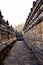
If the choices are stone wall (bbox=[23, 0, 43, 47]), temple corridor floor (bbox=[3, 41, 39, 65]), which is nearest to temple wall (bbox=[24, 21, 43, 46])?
stone wall (bbox=[23, 0, 43, 47])

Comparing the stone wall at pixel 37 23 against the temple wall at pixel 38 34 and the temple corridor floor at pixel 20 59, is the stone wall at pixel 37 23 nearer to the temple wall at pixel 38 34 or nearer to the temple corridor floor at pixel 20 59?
the temple wall at pixel 38 34

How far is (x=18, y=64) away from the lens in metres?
4.24

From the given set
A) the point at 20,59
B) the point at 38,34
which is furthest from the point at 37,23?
the point at 20,59

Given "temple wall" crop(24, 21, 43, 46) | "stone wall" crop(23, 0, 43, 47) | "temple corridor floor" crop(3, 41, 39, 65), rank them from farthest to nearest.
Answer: "temple corridor floor" crop(3, 41, 39, 65), "temple wall" crop(24, 21, 43, 46), "stone wall" crop(23, 0, 43, 47)

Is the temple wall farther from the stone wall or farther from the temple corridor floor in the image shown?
the temple corridor floor

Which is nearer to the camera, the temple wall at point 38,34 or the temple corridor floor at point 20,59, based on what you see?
the temple wall at point 38,34

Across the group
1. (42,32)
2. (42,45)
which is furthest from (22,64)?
(42,32)

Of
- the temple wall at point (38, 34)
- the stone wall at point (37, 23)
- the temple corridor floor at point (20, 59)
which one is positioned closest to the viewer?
the stone wall at point (37, 23)

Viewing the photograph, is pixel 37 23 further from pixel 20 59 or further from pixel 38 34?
pixel 20 59

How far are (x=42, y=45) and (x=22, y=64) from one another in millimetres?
1026

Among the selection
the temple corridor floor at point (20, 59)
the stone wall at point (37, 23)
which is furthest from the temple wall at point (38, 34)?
the temple corridor floor at point (20, 59)

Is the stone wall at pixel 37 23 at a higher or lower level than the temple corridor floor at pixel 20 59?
higher

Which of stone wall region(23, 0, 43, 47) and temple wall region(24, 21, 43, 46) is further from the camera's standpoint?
temple wall region(24, 21, 43, 46)

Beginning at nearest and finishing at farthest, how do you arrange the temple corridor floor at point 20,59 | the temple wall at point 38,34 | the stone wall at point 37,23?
the stone wall at point 37,23 < the temple wall at point 38,34 < the temple corridor floor at point 20,59
